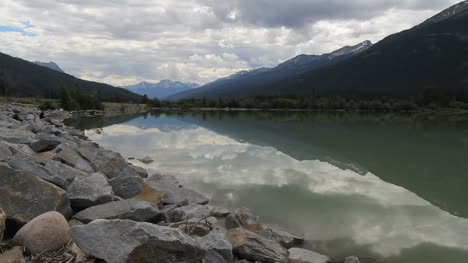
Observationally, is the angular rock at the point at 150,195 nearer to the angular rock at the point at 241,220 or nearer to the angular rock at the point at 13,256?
the angular rock at the point at 241,220

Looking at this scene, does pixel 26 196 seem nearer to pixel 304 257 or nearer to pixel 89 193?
pixel 89 193

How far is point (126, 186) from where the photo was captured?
9.68 meters

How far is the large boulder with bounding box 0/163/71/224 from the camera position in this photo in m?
5.48

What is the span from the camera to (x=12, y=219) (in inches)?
210

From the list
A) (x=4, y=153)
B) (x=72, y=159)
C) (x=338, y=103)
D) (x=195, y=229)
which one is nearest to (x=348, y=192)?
(x=195, y=229)

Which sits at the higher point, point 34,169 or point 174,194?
point 34,169

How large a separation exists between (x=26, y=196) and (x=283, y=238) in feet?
17.8

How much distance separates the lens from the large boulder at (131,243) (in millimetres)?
4500

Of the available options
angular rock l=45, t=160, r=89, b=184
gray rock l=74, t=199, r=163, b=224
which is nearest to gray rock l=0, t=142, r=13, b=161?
angular rock l=45, t=160, r=89, b=184

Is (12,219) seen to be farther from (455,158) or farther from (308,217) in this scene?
(455,158)

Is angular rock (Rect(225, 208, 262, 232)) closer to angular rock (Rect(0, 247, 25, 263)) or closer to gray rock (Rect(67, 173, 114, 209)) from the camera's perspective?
gray rock (Rect(67, 173, 114, 209))

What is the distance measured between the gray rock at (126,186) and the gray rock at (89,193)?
144 centimetres

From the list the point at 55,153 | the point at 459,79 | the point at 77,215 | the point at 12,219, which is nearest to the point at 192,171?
the point at 55,153

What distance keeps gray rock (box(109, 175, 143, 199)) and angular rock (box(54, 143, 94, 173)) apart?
1631 millimetres
